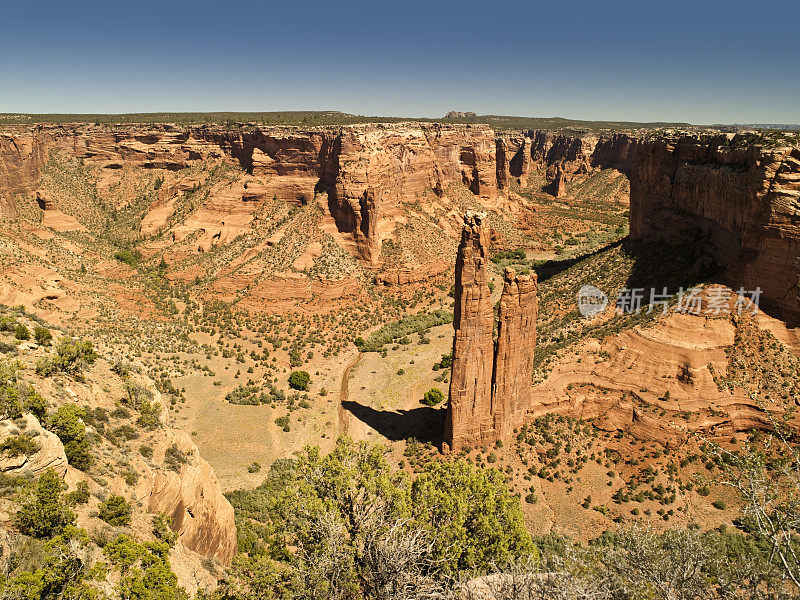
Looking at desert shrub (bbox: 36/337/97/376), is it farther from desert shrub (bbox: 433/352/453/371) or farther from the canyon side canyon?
desert shrub (bbox: 433/352/453/371)

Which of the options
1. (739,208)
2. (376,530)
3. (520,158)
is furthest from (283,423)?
(520,158)

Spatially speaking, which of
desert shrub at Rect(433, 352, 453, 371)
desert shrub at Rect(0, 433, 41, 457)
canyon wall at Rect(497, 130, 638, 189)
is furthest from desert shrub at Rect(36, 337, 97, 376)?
canyon wall at Rect(497, 130, 638, 189)

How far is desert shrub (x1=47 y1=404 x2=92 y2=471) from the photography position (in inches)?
675

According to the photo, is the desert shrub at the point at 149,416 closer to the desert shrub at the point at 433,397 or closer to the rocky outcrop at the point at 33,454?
the rocky outcrop at the point at 33,454

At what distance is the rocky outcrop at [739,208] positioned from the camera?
34.1 meters

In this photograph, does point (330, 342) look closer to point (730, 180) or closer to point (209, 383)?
point (209, 383)

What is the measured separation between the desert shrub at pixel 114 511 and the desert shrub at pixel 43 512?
59.5 inches

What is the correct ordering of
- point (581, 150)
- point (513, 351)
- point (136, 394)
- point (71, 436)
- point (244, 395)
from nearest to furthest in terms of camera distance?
point (71, 436), point (136, 394), point (513, 351), point (244, 395), point (581, 150)

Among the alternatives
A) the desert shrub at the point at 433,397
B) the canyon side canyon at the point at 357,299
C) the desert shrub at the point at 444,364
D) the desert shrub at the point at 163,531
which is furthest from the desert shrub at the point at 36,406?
the desert shrub at the point at 444,364

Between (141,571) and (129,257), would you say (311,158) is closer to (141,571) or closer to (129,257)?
(129,257)

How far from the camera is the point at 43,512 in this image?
44.4 ft

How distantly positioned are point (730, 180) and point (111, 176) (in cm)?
9703

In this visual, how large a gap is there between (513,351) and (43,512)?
28554mm

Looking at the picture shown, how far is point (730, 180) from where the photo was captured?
3950cm
